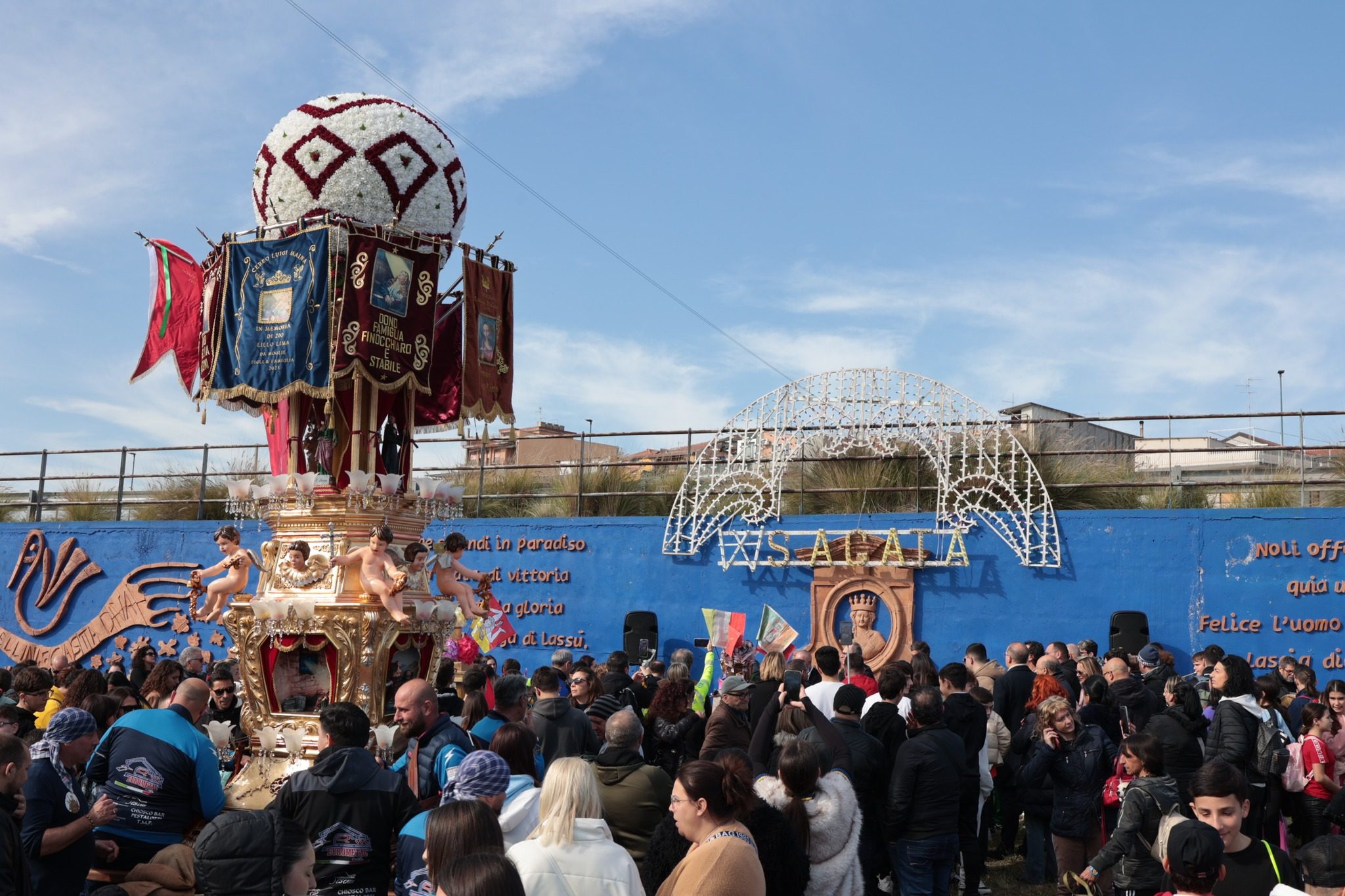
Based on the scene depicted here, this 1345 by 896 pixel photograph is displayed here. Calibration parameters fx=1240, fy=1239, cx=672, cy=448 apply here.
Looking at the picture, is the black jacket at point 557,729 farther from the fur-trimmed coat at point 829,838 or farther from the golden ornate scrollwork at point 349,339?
the golden ornate scrollwork at point 349,339

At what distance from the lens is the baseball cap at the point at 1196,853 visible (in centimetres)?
392

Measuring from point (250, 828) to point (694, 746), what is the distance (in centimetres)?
434

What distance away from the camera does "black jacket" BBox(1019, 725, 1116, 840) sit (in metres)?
7.70

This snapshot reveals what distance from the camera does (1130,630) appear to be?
14.6 metres

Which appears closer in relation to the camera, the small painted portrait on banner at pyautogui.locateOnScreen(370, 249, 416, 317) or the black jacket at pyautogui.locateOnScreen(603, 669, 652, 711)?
the black jacket at pyautogui.locateOnScreen(603, 669, 652, 711)

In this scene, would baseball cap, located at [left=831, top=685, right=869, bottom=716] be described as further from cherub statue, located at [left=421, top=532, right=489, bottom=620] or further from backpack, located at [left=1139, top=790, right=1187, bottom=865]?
cherub statue, located at [left=421, top=532, right=489, bottom=620]

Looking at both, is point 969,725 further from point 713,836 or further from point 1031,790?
point 713,836

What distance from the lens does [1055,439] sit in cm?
1906

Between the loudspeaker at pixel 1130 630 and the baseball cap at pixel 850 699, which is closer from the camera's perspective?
the baseball cap at pixel 850 699

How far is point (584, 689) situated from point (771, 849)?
336 cm

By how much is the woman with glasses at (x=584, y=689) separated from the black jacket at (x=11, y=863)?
13.8ft

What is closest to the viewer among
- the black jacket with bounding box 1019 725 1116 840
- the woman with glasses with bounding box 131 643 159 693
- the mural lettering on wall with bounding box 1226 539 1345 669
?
the black jacket with bounding box 1019 725 1116 840

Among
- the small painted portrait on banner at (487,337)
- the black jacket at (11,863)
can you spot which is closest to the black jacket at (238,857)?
the black jacket at (11,863)

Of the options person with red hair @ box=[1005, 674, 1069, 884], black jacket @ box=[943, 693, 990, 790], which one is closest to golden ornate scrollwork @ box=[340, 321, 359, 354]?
black jacket @ box=[943, 693, 990, 790]
